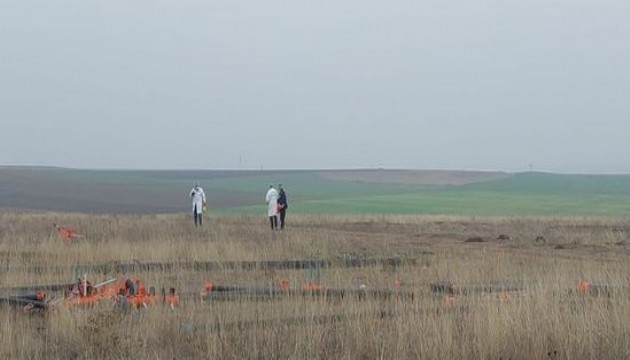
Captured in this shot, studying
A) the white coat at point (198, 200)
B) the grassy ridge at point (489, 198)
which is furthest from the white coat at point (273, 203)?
the grassy ridge at point (489, 198)

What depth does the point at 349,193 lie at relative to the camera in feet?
334

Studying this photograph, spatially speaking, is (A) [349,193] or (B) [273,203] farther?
(A) [349,193]

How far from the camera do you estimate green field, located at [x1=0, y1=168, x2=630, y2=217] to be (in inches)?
2771

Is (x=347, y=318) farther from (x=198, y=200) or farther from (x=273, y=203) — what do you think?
(x=198, y=200)

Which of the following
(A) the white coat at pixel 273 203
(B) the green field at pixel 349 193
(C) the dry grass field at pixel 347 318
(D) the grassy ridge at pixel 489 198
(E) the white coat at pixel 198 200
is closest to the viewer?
(C) the dry grass field at pixel 347 318

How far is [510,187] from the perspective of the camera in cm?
10800

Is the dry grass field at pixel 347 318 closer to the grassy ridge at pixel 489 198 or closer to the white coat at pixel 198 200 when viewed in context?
the white coat at pixel 198 200

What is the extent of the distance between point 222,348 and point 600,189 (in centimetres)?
9948

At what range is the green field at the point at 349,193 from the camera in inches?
2771

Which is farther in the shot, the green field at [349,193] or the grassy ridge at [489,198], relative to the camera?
Answer: the grassy ridge at [489,198]

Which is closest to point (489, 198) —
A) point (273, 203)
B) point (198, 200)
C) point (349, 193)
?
point (349, 193)

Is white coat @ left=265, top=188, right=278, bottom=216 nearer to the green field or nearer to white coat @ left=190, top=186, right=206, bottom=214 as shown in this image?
white coat @ left=190, top=186, right=206, bottom=214

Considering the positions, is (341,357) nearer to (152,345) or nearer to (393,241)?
(152,345)

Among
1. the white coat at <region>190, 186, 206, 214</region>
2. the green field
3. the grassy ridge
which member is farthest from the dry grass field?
the grassy ridge
